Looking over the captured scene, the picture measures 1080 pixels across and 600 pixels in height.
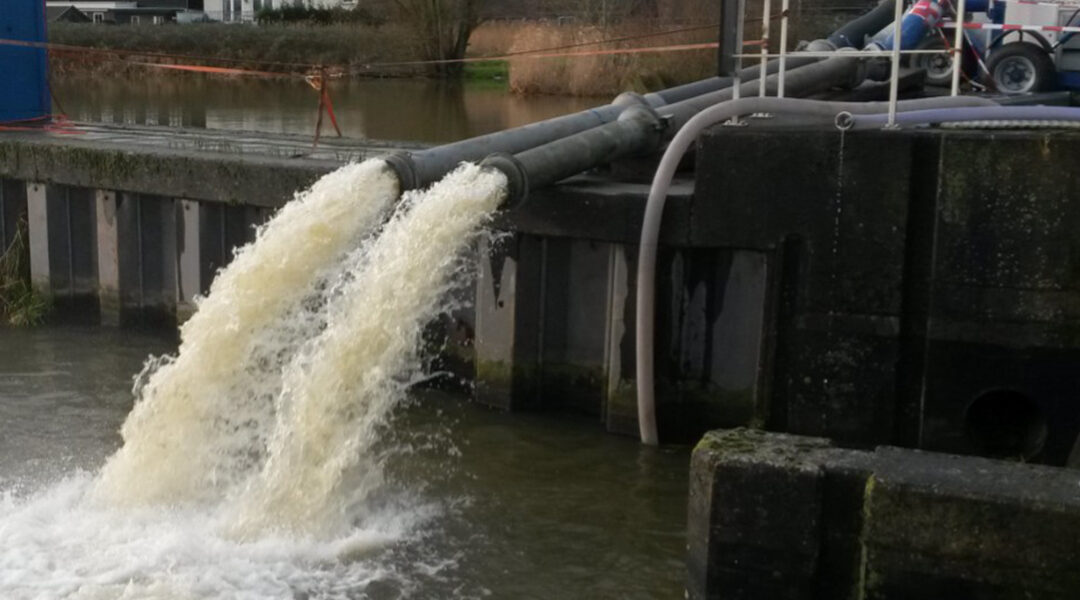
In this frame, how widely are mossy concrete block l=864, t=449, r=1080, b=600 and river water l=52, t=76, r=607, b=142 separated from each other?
47.5ft

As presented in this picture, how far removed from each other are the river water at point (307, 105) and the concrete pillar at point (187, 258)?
731 centimetres

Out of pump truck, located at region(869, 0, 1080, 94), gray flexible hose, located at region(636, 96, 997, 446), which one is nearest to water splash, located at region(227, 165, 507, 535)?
gray flexible hose, located at region(636, 96, 997, 446)

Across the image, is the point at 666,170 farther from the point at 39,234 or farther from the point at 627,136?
the point at 39,234

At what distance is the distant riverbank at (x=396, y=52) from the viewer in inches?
1150

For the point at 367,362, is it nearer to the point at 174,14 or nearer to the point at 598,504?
the point at 598,504

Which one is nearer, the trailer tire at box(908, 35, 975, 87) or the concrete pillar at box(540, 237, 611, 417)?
the concrete pillar at box(540, 237, 611, 417)

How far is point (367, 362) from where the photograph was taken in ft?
26.8

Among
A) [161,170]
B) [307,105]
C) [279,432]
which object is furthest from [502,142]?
[307,105]

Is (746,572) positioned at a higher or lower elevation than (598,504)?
higher

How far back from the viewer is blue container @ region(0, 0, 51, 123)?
13992mm

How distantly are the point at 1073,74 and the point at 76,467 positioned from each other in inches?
347

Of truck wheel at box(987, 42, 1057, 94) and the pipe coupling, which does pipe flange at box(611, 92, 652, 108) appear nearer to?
the pipe coupling

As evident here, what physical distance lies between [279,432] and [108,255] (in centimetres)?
484

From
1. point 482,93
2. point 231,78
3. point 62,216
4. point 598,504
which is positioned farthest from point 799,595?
point 231,78
